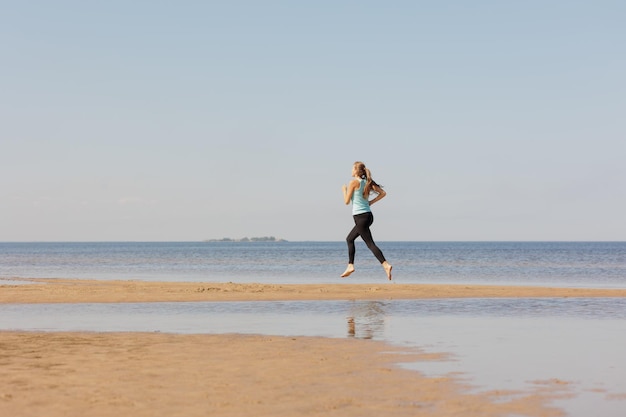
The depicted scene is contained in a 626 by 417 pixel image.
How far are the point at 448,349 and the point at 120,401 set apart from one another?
5.26 meters

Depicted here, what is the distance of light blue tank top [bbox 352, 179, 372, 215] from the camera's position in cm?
1795

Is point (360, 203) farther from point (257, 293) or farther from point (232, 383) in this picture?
point (232, 383)

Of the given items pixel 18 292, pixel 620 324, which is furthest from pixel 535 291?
pixel 18 292

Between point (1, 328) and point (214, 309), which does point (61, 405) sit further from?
point (214, 309)

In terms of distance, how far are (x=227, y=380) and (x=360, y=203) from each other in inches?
378

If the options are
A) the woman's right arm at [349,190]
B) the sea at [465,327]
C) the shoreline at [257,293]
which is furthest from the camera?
the shoreline at [257,293]

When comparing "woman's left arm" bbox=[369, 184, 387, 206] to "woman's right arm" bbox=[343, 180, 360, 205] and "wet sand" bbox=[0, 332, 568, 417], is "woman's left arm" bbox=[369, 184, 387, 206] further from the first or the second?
"wet sand" bbox=[0, 332, 568, 417]

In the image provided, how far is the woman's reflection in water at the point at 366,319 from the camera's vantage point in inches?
531

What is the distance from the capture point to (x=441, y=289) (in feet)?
81.0

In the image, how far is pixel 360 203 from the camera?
59.2ft

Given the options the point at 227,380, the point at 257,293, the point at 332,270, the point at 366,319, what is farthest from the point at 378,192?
the point at 332,270

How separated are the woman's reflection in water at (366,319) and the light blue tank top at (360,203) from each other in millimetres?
2181

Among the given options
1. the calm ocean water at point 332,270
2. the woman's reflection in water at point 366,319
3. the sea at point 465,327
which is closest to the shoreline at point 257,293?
the sea at point 465,327

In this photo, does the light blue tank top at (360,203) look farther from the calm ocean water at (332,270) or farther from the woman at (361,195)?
the calm ocean water at (332,270)
